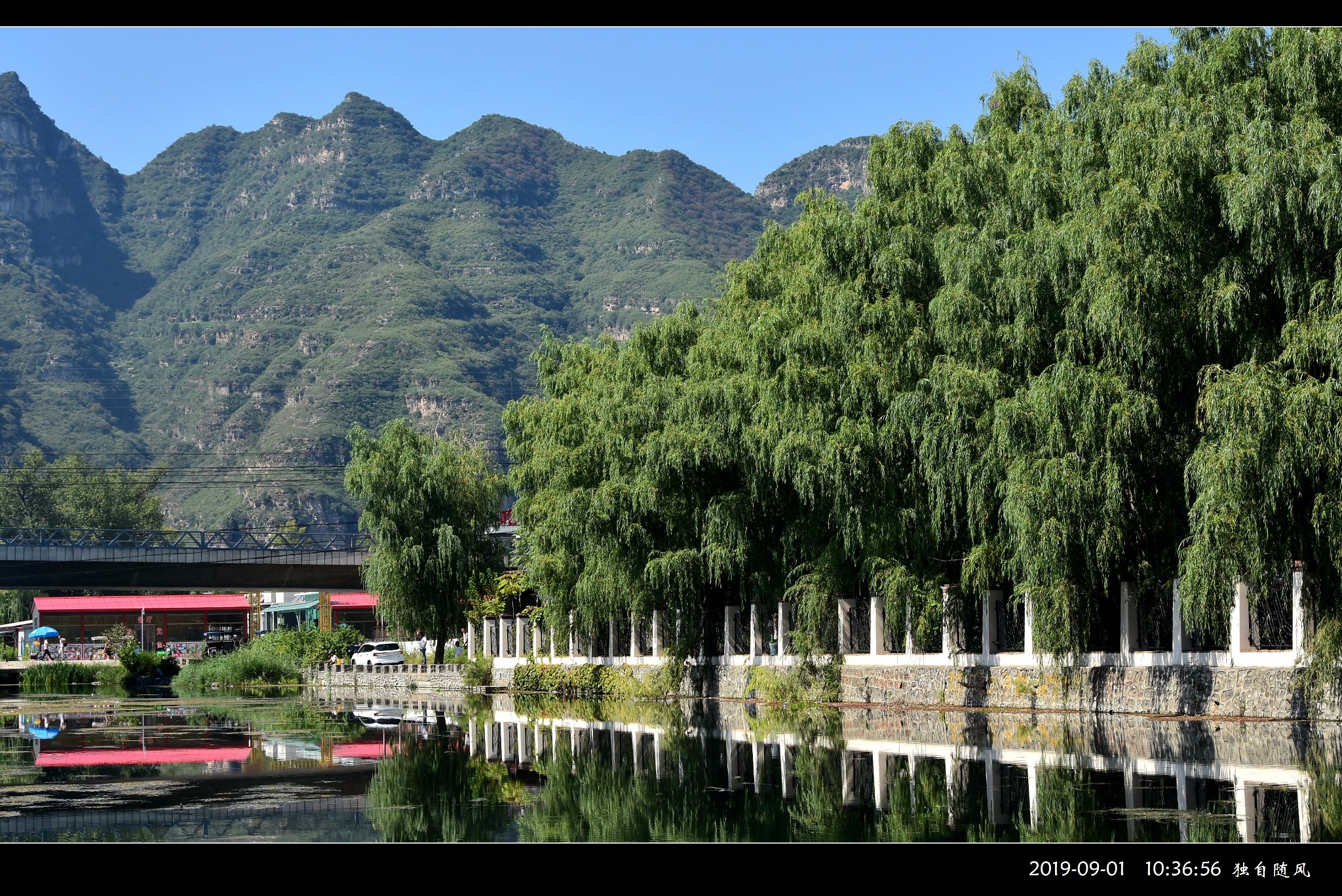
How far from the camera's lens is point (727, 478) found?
34.1 metres

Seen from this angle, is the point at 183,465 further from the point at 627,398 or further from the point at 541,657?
the point at 627,398

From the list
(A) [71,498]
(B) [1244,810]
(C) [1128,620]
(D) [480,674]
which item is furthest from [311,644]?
(A) [71,498]

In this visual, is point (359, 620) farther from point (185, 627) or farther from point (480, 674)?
point (480, 674)

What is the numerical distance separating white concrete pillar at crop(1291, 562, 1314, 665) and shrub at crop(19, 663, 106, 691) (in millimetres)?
65082

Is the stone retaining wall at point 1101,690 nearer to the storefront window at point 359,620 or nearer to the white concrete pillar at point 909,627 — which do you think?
the white concrete pillar at point 909,627

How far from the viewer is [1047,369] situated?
78.8 feet

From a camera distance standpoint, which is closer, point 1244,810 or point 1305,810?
point 1305,810

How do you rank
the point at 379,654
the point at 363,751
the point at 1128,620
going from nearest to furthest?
the point at 363,751
the point at 1128,620
the point at 379,654

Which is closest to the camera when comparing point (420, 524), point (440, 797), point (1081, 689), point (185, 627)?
point (440, 797)

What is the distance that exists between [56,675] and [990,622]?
60081mm

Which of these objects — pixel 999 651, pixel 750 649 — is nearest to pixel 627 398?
pixel 750 649

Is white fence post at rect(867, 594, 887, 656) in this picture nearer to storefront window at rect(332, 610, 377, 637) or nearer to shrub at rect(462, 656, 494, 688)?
shrub at rect(462, 656, 494, 688)
